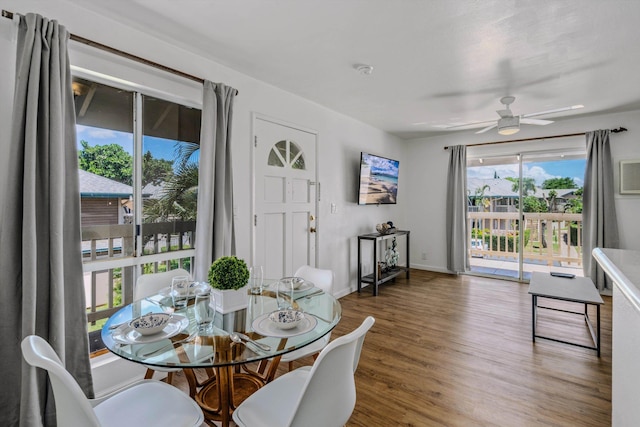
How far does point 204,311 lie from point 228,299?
7.0 inches

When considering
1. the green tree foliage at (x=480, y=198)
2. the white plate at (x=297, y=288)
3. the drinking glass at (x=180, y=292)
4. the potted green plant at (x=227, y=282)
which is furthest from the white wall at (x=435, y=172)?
the drinking glass at (x=180, y=292)

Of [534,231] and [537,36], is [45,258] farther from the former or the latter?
[534,231]

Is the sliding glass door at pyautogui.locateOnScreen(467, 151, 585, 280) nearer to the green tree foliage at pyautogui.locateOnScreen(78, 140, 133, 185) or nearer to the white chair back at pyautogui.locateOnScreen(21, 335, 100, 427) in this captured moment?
the green tree foliage at pyautogui.locateOnScreen(78, 140, 133, 185)

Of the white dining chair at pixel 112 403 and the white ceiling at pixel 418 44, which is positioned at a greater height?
the white ceiling at pixel 418 44

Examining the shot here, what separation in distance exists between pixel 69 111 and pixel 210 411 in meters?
1.90

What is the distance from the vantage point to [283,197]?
3.40 meters

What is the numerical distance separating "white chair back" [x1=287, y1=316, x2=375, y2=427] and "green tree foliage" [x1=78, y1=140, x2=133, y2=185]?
1.99 meters

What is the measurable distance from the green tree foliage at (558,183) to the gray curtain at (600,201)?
27 centimetres

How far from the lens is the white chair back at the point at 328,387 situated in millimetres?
1091

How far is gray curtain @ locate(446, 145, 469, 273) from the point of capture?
5.29 metres

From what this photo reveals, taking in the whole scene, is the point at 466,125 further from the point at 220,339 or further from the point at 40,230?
the point at 40,230

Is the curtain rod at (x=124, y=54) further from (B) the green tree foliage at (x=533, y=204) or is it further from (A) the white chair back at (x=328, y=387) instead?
(B) the green tree foliage at (x=533, y=204)

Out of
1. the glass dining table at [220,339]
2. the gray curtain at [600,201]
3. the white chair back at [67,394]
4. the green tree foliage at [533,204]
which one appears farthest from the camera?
the green tree foliage at [533,204]

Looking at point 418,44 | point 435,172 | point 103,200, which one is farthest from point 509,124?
point 103,200
